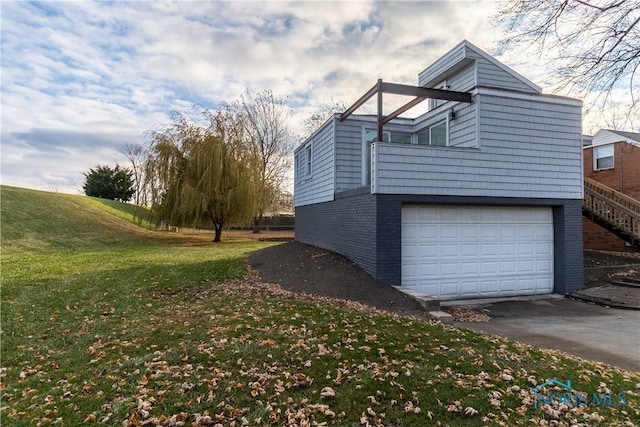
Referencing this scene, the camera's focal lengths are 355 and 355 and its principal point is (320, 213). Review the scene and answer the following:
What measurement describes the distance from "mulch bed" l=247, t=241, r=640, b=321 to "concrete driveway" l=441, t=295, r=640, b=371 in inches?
51.0

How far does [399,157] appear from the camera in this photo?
8367 mm

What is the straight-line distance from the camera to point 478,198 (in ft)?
29.4

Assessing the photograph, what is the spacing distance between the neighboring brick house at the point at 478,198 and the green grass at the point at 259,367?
2.75 metres

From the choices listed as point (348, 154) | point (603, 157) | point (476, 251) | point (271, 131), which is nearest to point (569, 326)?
point (476, 251)

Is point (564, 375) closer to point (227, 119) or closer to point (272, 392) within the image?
point (272, 392)

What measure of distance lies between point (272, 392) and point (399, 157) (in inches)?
247

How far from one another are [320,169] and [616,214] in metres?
11.0

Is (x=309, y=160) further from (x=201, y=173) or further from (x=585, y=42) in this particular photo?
(x=585, y=42)

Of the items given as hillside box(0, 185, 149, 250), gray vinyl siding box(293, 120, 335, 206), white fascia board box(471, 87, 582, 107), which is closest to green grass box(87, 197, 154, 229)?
hillside box(0, 185, 149, 250)

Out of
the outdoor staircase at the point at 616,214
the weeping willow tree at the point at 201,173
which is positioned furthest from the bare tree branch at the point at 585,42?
the weeping willow tree at the point at 201,173

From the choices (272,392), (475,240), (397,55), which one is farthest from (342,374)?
(397,55)

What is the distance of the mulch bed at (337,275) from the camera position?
7.35 meters

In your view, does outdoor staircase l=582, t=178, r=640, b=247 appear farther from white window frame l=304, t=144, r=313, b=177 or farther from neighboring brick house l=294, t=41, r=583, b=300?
white window frame l=304, t=144, r=313, b=177
